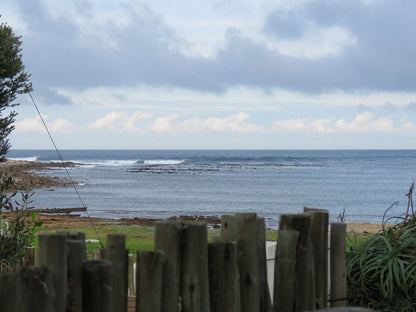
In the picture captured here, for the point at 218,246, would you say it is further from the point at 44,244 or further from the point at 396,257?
the point at 396,257

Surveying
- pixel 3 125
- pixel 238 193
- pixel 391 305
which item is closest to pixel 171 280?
pixel 391 305

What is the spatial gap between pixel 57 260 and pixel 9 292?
248 mm

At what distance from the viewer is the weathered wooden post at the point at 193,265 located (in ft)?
10.5

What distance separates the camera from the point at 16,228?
573cm

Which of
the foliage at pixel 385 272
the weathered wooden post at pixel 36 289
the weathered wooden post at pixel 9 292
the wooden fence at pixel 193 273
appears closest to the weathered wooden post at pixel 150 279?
the wooden fence at pixel 193 273

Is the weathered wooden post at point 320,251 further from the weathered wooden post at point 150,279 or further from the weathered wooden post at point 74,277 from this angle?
the weathered wooden post at point 74,277

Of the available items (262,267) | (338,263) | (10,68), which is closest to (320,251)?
(338,263)

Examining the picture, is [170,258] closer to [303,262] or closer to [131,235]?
[303,262]

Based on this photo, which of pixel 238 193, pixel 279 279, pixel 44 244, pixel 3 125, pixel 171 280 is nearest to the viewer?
pixel 44 244

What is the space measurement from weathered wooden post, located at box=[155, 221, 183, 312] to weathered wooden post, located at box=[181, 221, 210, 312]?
0.03 m

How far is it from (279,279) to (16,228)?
300 centimetres

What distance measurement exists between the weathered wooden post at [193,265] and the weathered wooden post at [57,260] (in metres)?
0.69

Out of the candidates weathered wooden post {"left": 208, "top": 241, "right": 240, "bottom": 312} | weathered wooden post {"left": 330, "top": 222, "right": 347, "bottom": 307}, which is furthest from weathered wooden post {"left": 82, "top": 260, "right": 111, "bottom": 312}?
weathered wooden post {"left": 330, "top": 222, "right": 347, "bottom": 307}

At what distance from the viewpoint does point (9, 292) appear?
252cm
